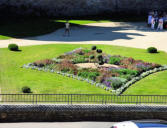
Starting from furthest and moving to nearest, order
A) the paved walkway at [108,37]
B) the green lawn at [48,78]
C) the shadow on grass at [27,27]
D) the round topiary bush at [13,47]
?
the shadow on grass at [27,27], the paved walkway at [108,37], the round topiary bush at [13,47], the green lawn at [48,78]

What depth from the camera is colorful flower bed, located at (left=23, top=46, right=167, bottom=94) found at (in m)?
22.9

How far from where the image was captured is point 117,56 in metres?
28.0

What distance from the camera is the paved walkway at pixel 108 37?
1328 inches

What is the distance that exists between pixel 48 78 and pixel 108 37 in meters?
13.7

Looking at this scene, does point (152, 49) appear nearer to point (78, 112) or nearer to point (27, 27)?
point (78, 112)

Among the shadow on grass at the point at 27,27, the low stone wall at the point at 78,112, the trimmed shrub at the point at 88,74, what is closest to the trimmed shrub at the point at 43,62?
the trimmed shrub at the point at 88,74

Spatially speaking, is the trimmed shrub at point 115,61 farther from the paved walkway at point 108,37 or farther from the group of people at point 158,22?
the group of people at point 158,22

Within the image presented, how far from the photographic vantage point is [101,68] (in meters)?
25.1

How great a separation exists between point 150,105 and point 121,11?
3126 cm

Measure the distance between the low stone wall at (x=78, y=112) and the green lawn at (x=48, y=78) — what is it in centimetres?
238

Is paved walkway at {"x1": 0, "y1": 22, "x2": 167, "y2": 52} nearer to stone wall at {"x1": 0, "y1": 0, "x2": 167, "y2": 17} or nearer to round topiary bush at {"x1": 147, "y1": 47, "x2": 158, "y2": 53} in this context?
round topiary bush at {"x1": 147, "y1": 47, "x2": 158, "y2": 53}

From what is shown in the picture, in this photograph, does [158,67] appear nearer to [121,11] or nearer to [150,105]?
[150,105]

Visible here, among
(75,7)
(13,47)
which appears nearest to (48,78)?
(13,47)

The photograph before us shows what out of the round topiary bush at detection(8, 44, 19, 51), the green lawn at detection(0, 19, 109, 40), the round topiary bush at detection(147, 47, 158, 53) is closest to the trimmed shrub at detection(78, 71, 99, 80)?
the round topiary bush at detection(147, 47, 158, 53)
